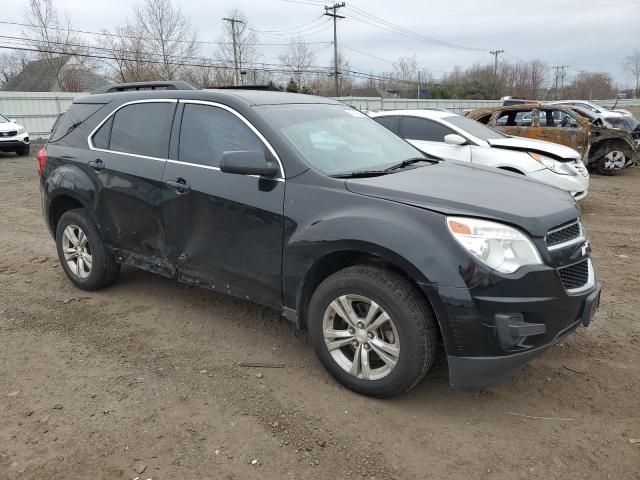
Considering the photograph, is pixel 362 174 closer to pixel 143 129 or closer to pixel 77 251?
pixel 143 129

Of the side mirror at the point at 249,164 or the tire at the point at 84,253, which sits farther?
the tire at the point at 84,253

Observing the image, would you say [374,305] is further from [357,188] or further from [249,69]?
[249,69]

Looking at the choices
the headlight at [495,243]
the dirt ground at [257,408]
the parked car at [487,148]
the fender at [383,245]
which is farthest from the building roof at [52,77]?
the headlight at [495,243]

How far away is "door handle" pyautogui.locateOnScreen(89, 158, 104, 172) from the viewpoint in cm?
442

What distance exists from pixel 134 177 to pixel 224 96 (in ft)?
3.35

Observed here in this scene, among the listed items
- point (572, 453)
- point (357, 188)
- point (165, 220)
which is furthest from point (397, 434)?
point (165, 220)

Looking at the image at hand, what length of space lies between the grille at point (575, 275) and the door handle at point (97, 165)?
3.62 meters

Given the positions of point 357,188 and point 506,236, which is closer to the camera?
point 506,236

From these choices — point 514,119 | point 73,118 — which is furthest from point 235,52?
point 73,118

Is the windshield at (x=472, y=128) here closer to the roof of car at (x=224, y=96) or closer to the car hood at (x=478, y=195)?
the roof of car at (x=224, y=96)

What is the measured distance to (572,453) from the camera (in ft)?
8.76

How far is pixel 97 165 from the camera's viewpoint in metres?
4.45

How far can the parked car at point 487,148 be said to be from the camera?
770 centimetres

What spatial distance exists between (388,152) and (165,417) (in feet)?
7.98
